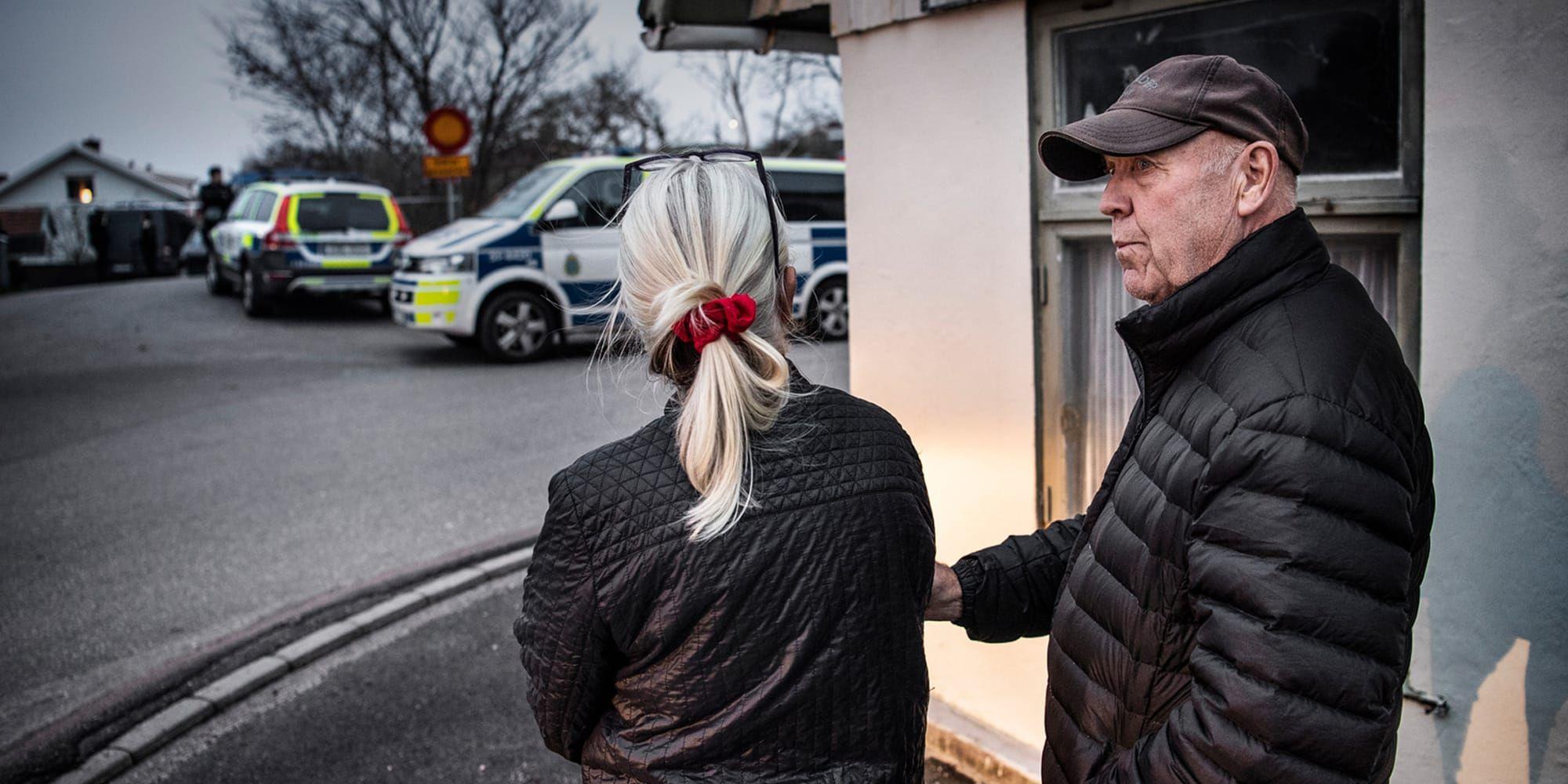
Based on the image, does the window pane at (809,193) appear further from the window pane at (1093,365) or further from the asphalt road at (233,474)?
the window pane at (1093,365)

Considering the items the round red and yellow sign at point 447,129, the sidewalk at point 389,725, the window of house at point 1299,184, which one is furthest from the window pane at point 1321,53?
the round red and yellow sign at point 447,129

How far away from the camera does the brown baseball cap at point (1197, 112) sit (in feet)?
5.36

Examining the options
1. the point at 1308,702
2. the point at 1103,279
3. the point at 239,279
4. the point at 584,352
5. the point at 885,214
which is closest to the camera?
the point at 1308,702

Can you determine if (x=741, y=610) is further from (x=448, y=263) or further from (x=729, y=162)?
(x=448, y=263)

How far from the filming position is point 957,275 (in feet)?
12.0

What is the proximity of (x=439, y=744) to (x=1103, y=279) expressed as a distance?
2874 mm

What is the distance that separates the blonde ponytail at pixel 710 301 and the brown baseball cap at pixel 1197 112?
0.53 metres

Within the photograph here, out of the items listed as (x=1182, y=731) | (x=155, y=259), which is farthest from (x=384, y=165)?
(x=1182, y=731)

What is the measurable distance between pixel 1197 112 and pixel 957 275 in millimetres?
2005

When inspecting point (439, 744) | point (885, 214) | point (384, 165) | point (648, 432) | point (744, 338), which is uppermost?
point (384, 165)

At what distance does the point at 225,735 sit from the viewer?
4418 mm

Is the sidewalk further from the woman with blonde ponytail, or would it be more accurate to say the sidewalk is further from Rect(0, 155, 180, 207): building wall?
Rect(0, 155, 180, 207): building wall

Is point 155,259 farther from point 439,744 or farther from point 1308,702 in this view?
point 1308,702

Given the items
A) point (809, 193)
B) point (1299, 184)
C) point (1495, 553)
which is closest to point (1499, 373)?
point (1495, 553)
